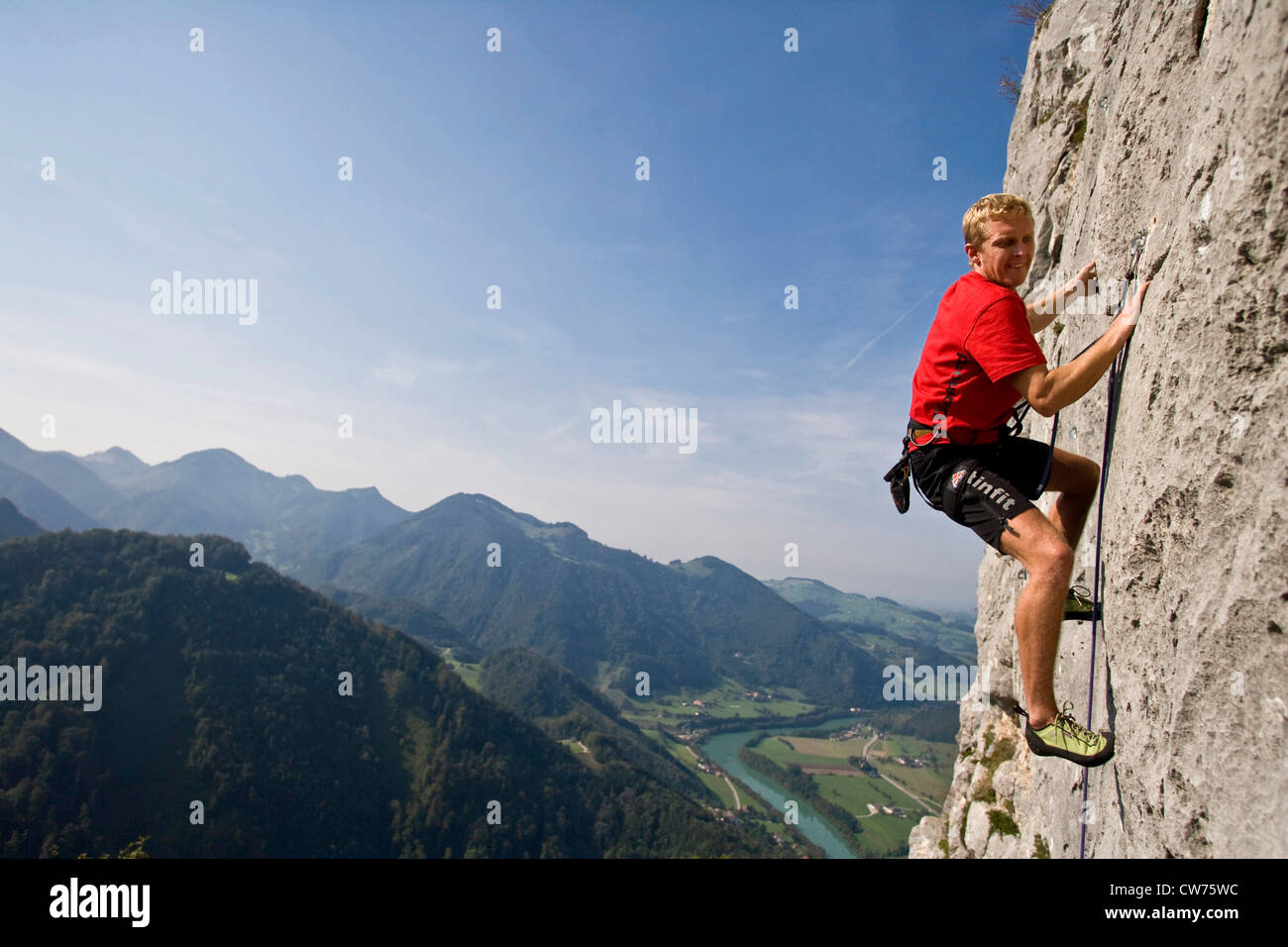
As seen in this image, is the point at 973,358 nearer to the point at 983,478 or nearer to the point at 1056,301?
the point at 983,478

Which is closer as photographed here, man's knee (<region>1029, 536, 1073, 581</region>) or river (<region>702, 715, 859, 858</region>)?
man's knee (<region>1029, 536, 1073, 581</region>)

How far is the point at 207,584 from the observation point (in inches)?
5797

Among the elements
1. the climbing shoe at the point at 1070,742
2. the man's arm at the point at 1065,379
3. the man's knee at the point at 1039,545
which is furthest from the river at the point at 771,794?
the man's arm at the point at 1065,379

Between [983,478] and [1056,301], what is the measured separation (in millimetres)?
2278

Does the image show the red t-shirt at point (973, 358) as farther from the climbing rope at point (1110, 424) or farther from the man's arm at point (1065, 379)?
the climbing rope at point (1110, 424)

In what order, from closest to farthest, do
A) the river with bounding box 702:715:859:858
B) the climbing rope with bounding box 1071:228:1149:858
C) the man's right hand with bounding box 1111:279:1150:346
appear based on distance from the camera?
the man's right hand with bounding box 1111:279:1150:346 < the climbing rope with bounding box 1071:228:1149:858 < the river with bounding box 702:715:859:858

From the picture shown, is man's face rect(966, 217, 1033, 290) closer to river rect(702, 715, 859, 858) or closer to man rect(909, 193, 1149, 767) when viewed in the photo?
man rect(909, 193, 1149, 767)

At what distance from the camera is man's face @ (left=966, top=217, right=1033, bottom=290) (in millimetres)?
4352

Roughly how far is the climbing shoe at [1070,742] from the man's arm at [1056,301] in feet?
10.2

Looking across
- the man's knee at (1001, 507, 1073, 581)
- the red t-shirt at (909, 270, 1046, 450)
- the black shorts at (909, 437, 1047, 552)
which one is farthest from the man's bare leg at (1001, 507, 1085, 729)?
the red t-shirt at (909, 270, 1046, 450)

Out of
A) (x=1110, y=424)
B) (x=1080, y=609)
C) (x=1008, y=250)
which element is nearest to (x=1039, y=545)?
(x=1080, y=609)

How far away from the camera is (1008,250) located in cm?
437
